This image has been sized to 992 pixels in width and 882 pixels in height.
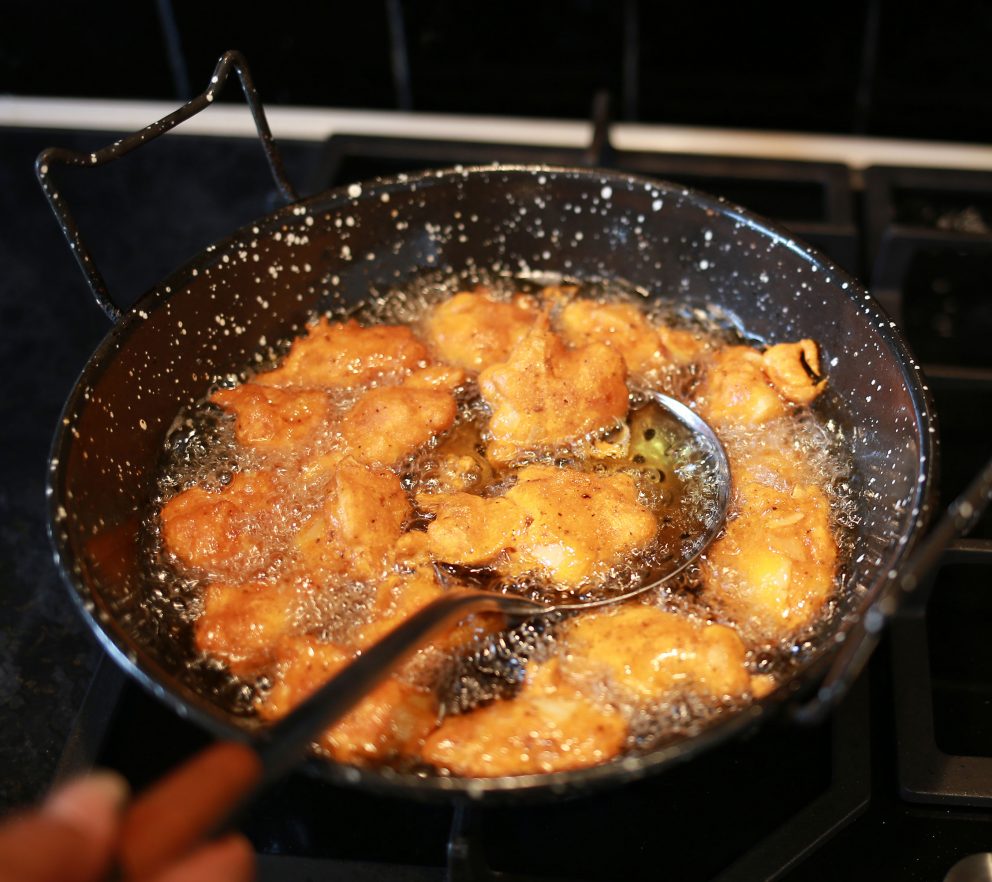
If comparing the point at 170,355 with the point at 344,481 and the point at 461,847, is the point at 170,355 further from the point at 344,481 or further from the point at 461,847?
the point at 461,847

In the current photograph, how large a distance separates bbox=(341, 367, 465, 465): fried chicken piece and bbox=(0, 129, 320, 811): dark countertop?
0.44 metres

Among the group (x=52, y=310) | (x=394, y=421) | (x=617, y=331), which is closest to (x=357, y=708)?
(x=394, y=421)

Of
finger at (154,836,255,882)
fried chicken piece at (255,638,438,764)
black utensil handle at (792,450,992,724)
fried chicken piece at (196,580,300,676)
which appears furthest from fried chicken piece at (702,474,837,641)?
finger at (154,836,255,882)

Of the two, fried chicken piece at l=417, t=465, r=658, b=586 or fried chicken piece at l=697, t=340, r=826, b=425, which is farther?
fried chicken piece at l=697, t=340, r=826, b=425

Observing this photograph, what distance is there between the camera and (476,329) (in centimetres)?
141

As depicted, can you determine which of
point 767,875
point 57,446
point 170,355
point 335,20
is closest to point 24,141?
point 335,20

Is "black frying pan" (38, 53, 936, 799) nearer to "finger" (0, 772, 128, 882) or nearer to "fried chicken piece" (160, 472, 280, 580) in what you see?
"fried chicken piece" (160, 472, 280, 580)

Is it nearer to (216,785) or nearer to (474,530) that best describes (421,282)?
(474,530)

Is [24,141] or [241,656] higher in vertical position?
[24,141]

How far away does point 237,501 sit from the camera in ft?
3.93

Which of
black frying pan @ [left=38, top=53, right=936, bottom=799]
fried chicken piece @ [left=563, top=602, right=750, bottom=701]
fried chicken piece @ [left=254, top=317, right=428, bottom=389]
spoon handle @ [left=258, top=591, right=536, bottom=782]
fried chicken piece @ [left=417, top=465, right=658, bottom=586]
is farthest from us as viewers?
fried chicken piece @ [left=254, top=317, right=428, bottom=389]

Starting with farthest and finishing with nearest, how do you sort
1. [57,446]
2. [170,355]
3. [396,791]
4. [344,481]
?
[170,355]
[344,481]
[57,446]
[396,791]

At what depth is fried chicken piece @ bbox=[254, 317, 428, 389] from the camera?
1384 millimetres

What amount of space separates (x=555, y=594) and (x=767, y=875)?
37 cm
